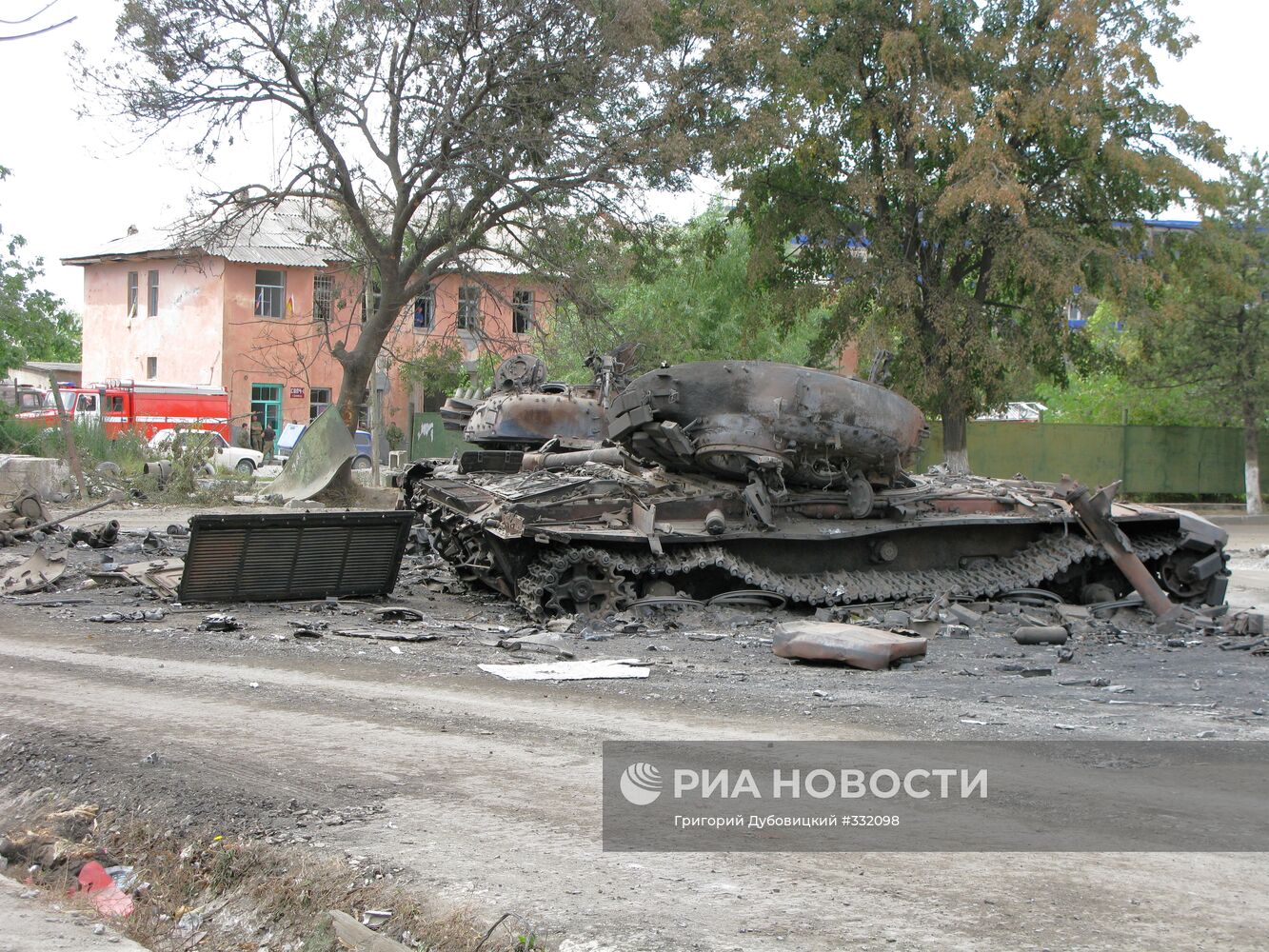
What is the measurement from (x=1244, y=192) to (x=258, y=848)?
2960 centimetres

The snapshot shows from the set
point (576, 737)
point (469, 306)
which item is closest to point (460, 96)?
point (469, 306)

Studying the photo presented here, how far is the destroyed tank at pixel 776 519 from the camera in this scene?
36.1 feet

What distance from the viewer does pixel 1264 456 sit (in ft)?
107

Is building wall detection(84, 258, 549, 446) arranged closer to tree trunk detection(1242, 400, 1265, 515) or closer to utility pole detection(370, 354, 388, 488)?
utility pole detection(370, 354, 388, 488)

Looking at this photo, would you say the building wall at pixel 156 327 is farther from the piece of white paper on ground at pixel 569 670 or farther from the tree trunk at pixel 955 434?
the piece of white paper on ground at pixel 569 670

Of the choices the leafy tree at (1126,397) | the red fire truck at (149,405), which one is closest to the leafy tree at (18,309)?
the red fire truck at (149,405)

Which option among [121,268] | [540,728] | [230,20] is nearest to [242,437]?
[121,268]

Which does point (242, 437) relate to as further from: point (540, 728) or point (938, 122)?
point (540, 728)

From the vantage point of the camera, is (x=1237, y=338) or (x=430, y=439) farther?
(x=430, y=439)

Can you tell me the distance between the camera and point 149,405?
36.2 meters

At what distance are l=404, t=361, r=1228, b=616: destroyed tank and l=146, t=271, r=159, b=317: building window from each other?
33.6m

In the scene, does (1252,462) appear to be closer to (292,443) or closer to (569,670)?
(292,443)

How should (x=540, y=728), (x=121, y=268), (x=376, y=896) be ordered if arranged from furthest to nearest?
(x=121, y=268)
(x=540, y=728)
(x=376, y=896)

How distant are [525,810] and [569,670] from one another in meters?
3.31
